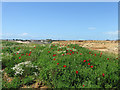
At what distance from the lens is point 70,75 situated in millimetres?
7199

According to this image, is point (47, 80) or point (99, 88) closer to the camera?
point (99, 88)

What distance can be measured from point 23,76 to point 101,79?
4713mm

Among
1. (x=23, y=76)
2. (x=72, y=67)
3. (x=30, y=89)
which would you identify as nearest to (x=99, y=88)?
(x=72, y=67)

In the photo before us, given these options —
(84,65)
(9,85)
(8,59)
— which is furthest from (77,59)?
(8,59)

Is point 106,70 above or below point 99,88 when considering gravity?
above

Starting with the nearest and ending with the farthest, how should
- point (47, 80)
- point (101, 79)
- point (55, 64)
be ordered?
point (101, 79) < point (47, 80) < point (55, 64)

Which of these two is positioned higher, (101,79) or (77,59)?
(77,59)

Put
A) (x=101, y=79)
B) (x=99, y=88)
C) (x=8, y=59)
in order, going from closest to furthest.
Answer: (x=99, y=88)
(x=101, y=79)
(x=8, y=59)

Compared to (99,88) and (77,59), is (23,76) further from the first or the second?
(99,88)

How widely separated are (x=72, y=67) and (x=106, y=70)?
6.25 ft

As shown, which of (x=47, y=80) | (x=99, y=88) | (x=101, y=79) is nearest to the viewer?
(x=99, y=88)

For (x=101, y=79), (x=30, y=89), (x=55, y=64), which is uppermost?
(x=55, y=64)

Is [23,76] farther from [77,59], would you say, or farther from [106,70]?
[106,70]

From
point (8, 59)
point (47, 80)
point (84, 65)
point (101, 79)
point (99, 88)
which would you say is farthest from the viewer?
point (8, 59)
